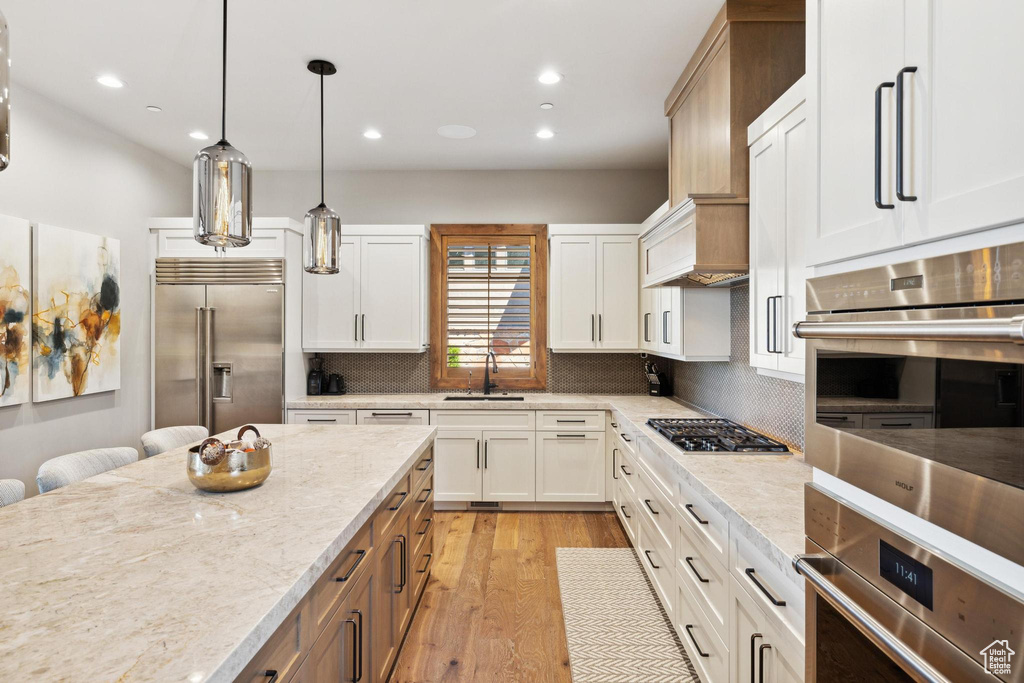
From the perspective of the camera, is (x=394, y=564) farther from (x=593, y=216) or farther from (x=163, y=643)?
(x=593, y=216)

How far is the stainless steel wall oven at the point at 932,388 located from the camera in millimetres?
632

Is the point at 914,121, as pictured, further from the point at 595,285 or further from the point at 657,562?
the point at 595,285

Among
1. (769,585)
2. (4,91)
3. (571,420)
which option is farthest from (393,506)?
(571,420)

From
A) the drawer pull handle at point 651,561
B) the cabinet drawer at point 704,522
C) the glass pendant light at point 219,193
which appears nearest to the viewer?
the glass pendant light at point 219,193

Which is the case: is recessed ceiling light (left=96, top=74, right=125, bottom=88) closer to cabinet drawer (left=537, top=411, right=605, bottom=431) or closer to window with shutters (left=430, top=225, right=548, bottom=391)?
window with shutters (left=430, top=225, right=548, bottom=391)

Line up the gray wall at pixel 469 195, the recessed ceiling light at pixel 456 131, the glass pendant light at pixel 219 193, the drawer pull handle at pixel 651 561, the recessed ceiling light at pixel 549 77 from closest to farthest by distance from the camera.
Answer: the glass pendant light at pixel 219 193, the drawer pull handle at pixel 651 561, the recessed ceiling light at pixel 549 77, the recessed ceiling light at pixel 456 131, the gray wall at pixel 469 195

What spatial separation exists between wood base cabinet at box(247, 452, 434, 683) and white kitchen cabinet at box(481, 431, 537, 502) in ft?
4.38

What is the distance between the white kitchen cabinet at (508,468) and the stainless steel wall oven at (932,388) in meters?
3.11

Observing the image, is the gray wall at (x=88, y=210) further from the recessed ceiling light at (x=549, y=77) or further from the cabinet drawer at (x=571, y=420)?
the cabinet drawer at (x=571, y=420)

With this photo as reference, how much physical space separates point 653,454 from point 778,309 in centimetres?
101

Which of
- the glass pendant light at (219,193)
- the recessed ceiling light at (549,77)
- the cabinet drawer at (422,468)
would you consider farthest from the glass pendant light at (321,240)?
the recessed ceiling light at (549,77)

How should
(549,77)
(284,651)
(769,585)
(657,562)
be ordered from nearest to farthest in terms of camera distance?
(284,651)
(769,585)
(657,562)
(549,77)

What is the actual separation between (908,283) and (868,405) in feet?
0.72

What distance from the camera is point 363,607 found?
1.65 m
